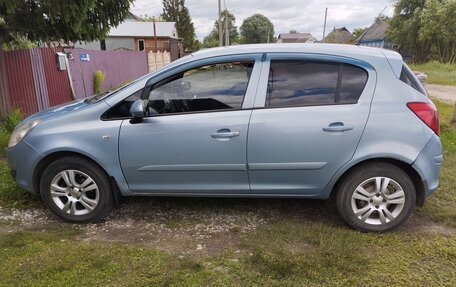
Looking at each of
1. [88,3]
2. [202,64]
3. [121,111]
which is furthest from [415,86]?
[88,3]

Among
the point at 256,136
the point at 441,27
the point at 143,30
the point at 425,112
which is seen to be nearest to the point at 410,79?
the point at 425,112

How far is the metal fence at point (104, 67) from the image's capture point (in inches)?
516

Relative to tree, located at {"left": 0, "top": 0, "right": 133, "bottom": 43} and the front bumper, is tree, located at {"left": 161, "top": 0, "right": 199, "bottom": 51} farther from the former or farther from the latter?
the front bumper

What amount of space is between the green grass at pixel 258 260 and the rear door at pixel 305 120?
20.3 inches

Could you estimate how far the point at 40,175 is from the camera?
3939 mm

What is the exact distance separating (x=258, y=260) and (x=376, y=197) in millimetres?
1257

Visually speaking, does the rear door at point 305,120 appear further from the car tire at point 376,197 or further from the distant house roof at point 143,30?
the distant house roof at point 143,30

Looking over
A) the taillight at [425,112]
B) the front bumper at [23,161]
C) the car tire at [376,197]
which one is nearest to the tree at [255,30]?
the front bumper at [23,161]

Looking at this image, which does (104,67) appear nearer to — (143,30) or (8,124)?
(8,124)

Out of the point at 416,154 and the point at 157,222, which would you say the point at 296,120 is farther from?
the point at 157,222

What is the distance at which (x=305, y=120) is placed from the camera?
11.5ft

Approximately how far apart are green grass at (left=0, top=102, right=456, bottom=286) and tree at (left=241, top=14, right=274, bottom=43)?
306 feet

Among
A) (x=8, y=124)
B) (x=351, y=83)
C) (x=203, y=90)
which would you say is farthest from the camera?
(x=8, y=124)

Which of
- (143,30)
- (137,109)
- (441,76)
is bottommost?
(441,76)
